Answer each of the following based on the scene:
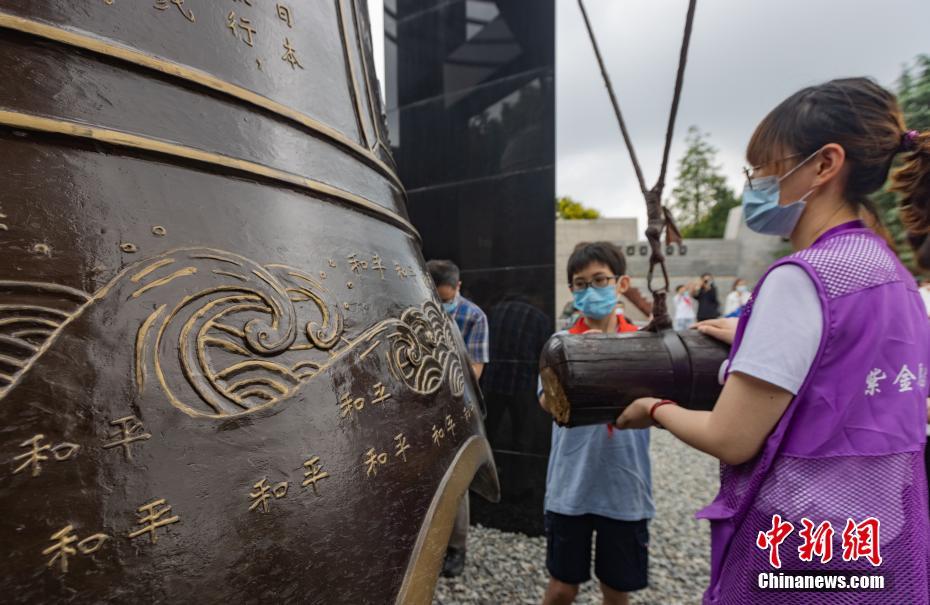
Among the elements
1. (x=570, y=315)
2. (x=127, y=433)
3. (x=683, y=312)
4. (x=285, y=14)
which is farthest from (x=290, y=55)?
(x=683, y=312)

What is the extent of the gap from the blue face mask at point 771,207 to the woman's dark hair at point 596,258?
2.53ft

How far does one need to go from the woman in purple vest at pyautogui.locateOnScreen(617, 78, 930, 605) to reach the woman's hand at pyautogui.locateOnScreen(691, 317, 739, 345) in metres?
0.19

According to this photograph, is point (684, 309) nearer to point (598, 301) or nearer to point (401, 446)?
point (598, 301)

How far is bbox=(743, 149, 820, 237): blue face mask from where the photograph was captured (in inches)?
45.1

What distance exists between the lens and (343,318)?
2.69 ft

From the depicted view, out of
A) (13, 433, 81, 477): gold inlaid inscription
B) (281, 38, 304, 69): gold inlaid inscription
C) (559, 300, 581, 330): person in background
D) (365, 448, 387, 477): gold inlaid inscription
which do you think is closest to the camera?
(13, 433, 81, 477): gold inlaid inscription

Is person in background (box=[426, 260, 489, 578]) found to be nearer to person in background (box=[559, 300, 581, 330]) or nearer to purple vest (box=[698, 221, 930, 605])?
person in background (box=[559, 300, 581, 330])

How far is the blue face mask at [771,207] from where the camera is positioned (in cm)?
115

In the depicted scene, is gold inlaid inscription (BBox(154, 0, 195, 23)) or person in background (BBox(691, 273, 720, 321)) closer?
gold inlaid inscription (BBox(154, 0, 195, 23))

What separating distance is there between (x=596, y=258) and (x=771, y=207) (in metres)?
0.89

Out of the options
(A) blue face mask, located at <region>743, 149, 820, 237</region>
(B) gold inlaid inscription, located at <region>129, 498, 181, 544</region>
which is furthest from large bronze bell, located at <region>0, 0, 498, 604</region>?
(A) blue face mask, located at <region>743, 149, 820, 237</region>

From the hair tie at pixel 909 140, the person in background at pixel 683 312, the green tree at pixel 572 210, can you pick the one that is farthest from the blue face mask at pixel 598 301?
the green tree at pixel 572 210

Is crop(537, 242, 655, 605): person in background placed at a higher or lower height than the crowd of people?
lower

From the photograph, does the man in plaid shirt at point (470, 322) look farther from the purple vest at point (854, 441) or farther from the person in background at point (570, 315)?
the purple vest at point (854, 441)
